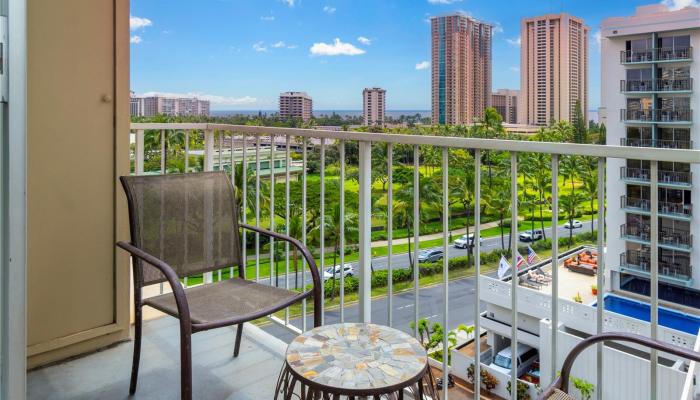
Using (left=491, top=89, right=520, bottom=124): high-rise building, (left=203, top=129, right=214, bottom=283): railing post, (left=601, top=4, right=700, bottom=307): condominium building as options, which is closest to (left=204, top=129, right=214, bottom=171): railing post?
(left=203, top=129, right=214, bottom=283): railing post

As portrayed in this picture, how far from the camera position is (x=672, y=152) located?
3.52 feet

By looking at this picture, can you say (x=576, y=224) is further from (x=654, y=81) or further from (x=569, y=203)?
(x=654, y=81)

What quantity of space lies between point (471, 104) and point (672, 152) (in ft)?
38.2

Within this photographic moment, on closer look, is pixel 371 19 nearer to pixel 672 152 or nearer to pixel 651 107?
pixel 651 107

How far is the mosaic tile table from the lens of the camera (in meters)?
1.11

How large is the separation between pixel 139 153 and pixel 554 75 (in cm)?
1053

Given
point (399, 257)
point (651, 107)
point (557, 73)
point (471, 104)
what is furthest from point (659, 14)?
point (399, 257)

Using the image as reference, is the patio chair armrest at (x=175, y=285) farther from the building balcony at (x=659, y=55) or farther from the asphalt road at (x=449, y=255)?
the building balcony at (x=659, y=55)

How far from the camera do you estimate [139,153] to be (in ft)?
8.64

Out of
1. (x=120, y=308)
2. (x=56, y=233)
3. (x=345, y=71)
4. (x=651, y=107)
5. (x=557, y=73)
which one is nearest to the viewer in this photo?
(x=56, y=233)

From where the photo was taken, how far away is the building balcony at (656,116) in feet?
27.6

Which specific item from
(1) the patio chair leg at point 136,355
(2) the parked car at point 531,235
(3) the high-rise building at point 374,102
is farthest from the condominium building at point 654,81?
(1) the patio chair leg at point 136,355

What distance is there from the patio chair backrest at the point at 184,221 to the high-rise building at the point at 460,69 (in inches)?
371

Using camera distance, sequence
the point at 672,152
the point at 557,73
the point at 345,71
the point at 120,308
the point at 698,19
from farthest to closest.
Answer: the point at 345,71 < the point at 557,73 < the point at 698,19 < the point at 120,308 < the point at 672,152
